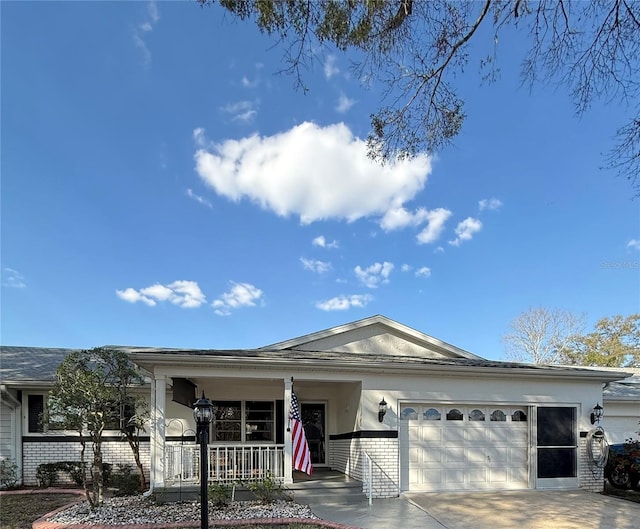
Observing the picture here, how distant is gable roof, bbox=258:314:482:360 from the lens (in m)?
12.9

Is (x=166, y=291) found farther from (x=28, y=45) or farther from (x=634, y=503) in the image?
Answer: (x=634, y=503)

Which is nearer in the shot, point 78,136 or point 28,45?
point 28,45

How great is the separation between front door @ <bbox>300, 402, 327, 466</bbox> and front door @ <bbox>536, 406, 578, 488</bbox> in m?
5.19

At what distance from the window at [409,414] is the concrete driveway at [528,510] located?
1485 mm

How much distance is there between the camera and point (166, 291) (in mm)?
22672

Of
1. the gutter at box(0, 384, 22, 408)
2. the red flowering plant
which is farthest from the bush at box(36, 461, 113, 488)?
A: the red flowering plant

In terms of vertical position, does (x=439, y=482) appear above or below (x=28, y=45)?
below

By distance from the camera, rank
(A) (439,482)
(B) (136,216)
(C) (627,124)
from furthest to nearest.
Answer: (B) (136,216)
(A) (439,482)
(C) (627,124)

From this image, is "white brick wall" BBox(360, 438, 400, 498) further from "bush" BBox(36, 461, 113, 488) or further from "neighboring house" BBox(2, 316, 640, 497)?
"bush" BBox(36, 461, 113, 488)

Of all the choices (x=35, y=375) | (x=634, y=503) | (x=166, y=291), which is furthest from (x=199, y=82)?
(x=166, y=291)

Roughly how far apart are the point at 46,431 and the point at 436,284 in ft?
51.9

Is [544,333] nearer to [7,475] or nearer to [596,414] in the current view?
[596,414]

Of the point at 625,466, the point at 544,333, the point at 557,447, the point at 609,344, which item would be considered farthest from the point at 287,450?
the point at 609,344

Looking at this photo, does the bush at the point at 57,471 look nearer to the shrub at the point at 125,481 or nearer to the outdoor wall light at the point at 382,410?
the shrub at the point at 125,481
